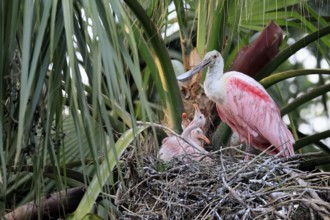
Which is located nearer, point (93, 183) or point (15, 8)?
point (15, 8)

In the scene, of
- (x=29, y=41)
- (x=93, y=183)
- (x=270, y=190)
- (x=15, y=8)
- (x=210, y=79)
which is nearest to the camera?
(x=29, y=41)

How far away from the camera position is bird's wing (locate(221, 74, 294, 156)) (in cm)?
455

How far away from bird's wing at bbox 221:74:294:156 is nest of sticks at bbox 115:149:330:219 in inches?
26.4

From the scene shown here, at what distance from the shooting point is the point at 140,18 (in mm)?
3635

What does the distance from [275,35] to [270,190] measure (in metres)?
1.39

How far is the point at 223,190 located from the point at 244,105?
→ 1.52 m

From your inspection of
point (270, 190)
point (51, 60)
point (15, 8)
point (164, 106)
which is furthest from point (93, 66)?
point (164, 106)

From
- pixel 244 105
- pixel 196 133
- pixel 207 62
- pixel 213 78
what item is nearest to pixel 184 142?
pixel 196 133

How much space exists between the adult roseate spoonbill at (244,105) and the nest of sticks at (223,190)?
0.60 meters

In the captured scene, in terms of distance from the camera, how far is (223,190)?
10.8ft

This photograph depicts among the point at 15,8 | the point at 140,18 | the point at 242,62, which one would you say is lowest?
the point at 242,62

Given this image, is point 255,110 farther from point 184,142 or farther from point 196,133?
point 184,142

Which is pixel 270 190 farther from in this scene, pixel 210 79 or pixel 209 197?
pixel 210 79

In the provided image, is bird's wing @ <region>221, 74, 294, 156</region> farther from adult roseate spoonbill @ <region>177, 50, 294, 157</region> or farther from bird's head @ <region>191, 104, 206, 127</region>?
bird's head @ <region>191, 104, 206, 127</region>
